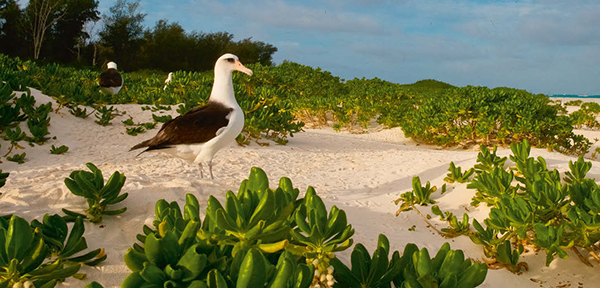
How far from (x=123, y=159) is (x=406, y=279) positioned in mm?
5705

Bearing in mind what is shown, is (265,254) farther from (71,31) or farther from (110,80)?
(71,31)

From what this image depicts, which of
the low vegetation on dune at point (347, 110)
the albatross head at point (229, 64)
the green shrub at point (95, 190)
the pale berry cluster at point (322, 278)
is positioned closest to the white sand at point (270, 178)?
the green shrub at point (95, 190)

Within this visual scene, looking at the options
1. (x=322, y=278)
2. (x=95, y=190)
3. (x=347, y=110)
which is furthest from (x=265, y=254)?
(x=347, y=110)

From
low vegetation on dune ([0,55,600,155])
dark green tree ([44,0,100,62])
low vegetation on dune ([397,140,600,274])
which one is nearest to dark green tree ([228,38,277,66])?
dark green tree ([44,0,100,62])

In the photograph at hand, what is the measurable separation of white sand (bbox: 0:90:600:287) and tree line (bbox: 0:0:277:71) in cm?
2924

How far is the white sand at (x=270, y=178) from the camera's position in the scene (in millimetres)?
2494

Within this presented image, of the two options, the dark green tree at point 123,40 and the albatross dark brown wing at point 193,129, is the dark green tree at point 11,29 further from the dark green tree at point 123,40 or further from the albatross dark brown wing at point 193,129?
the albatross dark brown wing at point 193,129

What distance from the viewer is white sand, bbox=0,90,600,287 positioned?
249 cm

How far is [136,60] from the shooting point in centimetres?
3584

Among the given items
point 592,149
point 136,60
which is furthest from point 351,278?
point 136,60

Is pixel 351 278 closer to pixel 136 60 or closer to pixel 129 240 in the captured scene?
pixel 129 240

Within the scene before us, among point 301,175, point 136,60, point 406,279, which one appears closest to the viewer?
point 406,279

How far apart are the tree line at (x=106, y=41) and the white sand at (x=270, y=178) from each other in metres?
29.2

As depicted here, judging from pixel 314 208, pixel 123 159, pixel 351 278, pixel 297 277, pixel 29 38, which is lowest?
pixel 123 159
